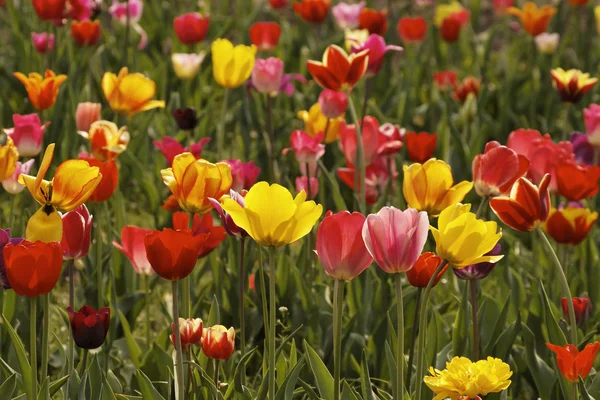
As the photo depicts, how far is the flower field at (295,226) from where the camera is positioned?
1.62 metres

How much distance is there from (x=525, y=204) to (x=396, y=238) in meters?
0.36

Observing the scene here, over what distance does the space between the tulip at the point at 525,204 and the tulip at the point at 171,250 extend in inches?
22.0

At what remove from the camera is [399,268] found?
159 centimetres

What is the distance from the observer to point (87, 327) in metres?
1.74

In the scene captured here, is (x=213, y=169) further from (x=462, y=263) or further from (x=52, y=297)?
(x=52, y=297)

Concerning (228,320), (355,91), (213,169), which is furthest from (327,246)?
(355,91)

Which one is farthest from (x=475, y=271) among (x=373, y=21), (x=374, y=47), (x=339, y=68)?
(x=373, y=21)

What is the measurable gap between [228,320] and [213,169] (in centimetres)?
77

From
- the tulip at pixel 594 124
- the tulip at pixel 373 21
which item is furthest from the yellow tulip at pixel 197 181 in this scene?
the tulip at pixel 373 21

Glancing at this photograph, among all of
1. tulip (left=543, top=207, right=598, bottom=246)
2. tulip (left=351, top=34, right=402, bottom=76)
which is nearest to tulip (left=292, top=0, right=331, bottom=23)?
tulip (left=351, top=34, right=402, bottom=76)

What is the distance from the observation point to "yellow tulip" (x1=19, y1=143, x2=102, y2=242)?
169 cm

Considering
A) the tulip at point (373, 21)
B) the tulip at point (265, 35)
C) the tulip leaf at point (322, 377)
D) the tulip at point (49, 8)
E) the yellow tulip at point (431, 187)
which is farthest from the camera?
the tulip at point (265, 35)

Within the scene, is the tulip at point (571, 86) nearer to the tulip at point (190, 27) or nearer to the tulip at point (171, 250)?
the tulip at point (190, 27)

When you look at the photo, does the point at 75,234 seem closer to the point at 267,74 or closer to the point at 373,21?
the point at 267,74
